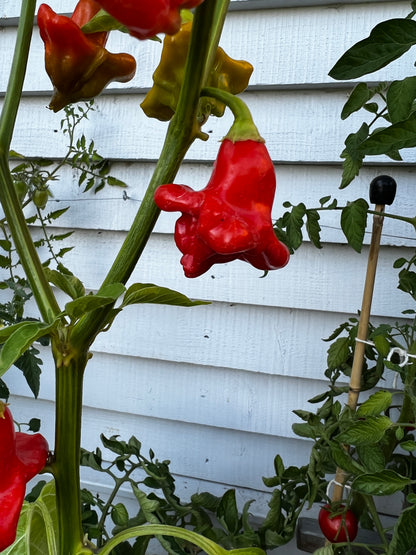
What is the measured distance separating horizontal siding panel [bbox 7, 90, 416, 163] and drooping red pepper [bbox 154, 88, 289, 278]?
28.2 inches

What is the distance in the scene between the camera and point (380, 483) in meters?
0.63

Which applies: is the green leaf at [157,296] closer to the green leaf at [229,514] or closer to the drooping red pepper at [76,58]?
the drooping red pepper at [76,58]

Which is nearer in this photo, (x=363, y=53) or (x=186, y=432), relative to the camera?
(x=363, y=53)

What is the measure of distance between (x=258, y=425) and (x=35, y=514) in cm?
68

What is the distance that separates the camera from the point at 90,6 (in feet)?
1.66

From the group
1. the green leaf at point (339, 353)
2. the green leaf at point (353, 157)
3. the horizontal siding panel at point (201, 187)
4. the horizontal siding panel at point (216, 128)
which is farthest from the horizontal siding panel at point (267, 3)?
the green leaf at point (339, 353)

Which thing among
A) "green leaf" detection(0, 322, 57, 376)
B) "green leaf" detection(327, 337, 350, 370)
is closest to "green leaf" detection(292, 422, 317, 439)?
"green leaf" detection(327, 337, 350, 370)

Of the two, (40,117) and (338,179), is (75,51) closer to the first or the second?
(338,179)

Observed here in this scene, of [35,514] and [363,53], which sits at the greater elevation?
[363,53]

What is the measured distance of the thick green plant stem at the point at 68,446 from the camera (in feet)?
1.56

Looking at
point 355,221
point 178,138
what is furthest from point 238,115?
point 355,221

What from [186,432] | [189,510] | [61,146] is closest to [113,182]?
[61,146]

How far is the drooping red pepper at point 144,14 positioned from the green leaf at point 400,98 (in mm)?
420

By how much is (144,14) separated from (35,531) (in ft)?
1.72
